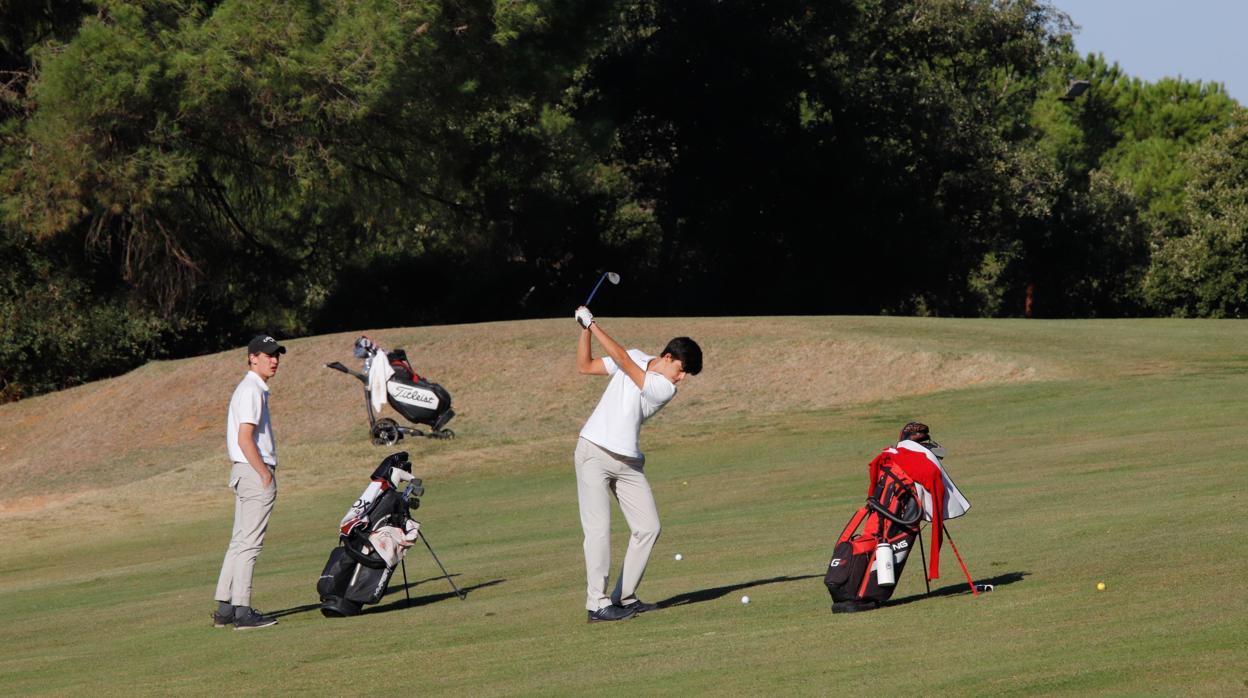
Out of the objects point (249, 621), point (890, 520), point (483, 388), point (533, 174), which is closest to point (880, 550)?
point (890, 520)

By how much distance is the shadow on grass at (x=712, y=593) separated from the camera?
10844 mm

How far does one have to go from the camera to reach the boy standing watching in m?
10.9

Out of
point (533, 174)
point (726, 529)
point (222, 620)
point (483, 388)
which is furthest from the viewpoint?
point (533, 174)

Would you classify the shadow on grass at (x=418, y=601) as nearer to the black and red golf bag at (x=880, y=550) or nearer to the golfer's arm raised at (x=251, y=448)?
the golfer's arm raised at (x=251, y=448)

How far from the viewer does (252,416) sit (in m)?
10.9

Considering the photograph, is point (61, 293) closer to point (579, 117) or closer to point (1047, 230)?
point (579, 117)

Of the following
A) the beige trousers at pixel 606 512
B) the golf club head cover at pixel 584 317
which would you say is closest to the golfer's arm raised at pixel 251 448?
the beige trousers at pixel 606 512

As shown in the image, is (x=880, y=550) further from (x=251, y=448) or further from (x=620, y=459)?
(x=251, y=448)

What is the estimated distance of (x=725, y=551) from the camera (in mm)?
13648

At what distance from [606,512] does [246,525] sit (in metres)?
A: 2.80

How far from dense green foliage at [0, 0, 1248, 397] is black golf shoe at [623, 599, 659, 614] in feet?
72.8

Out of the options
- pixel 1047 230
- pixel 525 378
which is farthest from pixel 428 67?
pixel 1047 230

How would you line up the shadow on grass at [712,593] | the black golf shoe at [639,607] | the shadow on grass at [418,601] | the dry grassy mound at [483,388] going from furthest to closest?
the dry grassy mound at [483,388], the shadow on grass at [418,601], the shadow on grass at [712,593], the black golf shoe at [639,607]

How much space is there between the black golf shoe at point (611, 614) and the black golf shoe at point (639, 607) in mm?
31
